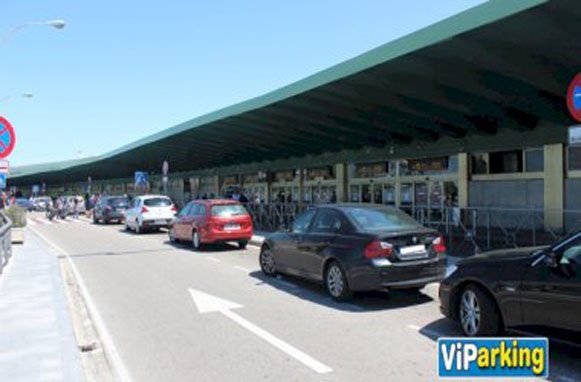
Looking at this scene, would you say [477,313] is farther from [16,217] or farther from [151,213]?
[16,217]

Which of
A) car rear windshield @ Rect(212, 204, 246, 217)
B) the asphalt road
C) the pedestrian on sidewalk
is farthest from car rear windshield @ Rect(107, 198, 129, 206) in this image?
the asphalt road

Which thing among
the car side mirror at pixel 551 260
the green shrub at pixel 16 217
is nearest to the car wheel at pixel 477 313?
the car side mirror at pixel 551 260

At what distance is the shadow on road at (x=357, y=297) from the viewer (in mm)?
7820

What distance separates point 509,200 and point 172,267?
11223mm

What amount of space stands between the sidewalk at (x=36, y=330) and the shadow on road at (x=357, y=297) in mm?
3763

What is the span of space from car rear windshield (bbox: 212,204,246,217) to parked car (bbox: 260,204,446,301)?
6279 millimetres

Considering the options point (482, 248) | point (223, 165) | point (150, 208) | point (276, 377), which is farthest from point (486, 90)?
point (223, 165)

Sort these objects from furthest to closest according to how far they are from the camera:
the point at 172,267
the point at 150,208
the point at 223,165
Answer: the point at 223,165, the point at 150,208, the point at 172,267

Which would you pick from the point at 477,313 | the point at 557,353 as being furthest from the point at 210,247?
the point at 557,353

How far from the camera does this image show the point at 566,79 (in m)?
12.5

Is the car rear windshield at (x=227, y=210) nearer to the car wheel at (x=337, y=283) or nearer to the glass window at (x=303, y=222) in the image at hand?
the glass window at (x=303, y=222)

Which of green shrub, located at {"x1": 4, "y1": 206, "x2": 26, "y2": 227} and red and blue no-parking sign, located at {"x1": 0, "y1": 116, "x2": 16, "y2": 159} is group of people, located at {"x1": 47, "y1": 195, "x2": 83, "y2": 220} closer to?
green shrub, located at {"x1": 4, "y1": 206, "x2": 26, "y2": 227}

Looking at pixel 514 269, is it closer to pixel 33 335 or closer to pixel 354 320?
pixel 354 320

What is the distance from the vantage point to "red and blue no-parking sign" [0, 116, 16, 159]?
1069 cm
